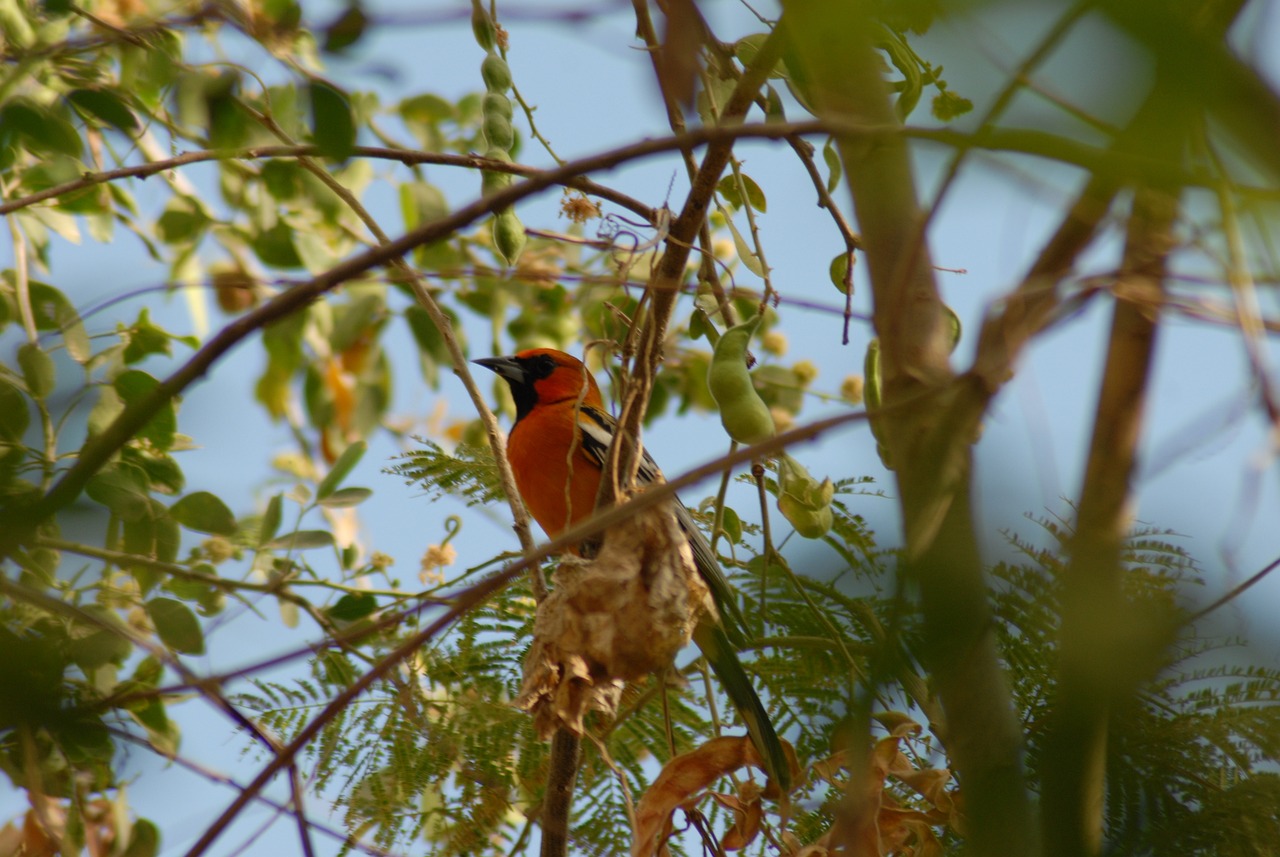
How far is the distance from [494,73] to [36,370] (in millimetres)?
1260

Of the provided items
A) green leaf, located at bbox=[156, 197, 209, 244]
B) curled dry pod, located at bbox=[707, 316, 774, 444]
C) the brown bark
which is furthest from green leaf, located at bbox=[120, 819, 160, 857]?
green leaf, located at bbox=[156, 197, 209, 244]

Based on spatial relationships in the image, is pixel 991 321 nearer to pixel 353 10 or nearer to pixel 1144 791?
pixel 1144 791

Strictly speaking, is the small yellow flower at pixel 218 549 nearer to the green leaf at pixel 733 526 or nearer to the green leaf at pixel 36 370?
the green leaf at pixel 36 370

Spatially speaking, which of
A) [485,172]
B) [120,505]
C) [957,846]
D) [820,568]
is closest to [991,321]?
[820,568]

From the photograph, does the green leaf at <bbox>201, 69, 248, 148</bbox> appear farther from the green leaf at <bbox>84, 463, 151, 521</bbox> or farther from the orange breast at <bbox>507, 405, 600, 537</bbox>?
the orange breast at <bbox>507, 405, 600, 537</bbox>

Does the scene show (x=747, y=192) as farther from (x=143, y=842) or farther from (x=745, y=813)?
(x=143, y=842)

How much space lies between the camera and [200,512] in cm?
317

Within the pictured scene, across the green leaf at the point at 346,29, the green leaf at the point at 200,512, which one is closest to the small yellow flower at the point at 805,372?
the green leaf at the point at 200,512

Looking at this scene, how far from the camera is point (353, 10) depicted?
190cm

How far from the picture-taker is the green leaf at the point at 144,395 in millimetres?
2736

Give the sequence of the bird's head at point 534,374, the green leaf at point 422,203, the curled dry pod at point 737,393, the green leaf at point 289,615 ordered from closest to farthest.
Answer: the curled dry pod at point 737,393, the green leaf at point 289,615, the green leaf at point 422,203, the bird's head at point 534,374

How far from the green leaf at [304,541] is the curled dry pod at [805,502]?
156 cm

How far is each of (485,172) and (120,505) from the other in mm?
1133

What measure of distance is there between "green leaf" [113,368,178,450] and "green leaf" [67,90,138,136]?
56cm
